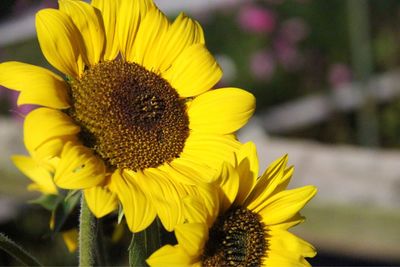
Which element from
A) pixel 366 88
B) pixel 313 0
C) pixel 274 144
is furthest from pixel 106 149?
pixel 313 0

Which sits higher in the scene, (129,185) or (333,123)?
(129,185)

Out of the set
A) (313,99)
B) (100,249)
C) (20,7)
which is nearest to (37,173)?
(100,249)

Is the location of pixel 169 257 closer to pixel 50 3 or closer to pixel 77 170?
pixel 77 170

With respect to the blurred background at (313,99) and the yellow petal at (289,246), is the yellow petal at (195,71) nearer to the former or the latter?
the yellow petal at (289,246)

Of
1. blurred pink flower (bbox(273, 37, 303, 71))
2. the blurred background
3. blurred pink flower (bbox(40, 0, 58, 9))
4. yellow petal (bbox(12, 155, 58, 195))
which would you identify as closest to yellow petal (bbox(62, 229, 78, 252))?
yellow petal (bbox(12, 155, 58, 195))

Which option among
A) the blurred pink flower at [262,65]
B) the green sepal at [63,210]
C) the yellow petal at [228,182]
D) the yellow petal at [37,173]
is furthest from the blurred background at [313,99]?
the yellow petal at [228,182]

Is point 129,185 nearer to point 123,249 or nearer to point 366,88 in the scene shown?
point 123,249
